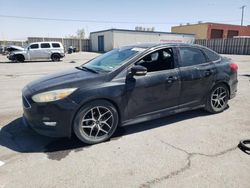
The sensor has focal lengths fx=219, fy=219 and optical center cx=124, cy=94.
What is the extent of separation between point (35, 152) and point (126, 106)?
1.58m

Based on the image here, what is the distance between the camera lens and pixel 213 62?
4805 millimetres

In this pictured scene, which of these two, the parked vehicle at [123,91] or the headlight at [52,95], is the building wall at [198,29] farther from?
the headlight at [52,95]

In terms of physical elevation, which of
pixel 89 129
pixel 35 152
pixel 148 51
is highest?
pixel 148 51

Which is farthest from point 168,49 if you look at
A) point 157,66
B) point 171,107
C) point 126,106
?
point 126,106

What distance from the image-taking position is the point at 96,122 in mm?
3562

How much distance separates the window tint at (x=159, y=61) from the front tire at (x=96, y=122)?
1.00m

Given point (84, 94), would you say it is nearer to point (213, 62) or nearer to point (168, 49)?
point (168, 49)

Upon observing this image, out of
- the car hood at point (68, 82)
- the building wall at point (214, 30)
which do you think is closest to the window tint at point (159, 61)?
the car hood at point (68, 82)

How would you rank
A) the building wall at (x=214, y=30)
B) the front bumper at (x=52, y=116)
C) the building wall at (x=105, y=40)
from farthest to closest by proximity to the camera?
1. the building wall at (x=214, y=30)
2. the building wall at (x=105, y=40)
3. the front bumper at (x=52, y=116)

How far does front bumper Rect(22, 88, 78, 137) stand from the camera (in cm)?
320

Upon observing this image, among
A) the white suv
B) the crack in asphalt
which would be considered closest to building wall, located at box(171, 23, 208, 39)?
the white suv

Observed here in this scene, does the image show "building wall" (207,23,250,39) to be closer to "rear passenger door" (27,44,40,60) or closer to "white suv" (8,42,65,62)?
"white suv" (8,42,65,62)

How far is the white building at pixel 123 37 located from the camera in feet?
116

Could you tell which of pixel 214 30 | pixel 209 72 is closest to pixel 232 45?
pixel 214 30
